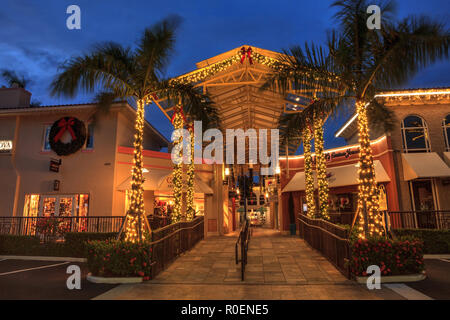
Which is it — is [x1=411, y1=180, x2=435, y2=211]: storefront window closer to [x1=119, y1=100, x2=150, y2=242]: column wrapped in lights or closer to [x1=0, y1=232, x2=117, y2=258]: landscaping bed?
[x1=119, y1=100, x2=150, y2=242]: column wrapped in lights

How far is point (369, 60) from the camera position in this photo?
7754 millimetres

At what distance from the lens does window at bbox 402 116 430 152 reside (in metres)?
14.5

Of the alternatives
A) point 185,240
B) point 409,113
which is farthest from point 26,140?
point 409,113

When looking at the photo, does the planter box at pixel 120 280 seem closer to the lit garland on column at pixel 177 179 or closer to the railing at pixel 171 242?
the railing at pixel 171 242

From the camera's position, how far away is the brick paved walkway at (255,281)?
5785 millimetres

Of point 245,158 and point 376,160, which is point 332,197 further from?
point 245,158

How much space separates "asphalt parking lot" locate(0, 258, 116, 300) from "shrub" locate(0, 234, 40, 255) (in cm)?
162

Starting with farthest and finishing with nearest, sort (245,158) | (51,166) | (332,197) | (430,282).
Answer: (245,158) < (332,197) < (51,166) < (430,282)

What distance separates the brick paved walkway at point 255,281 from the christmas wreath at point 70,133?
8.99 metres

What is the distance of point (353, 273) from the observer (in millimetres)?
6660

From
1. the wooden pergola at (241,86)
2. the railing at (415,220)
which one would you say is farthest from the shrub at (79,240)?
the railing at (415,220)

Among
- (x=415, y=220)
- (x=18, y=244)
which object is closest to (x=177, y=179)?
(x=18, y=244)

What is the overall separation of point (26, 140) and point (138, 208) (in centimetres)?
1135

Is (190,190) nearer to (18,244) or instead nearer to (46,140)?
(18,244)
